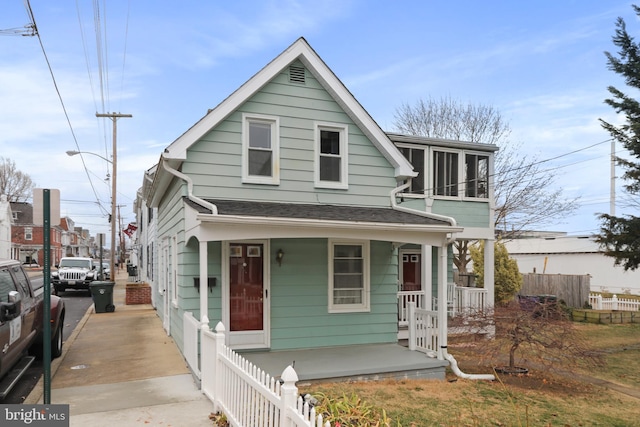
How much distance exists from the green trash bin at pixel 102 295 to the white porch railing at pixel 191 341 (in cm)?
953

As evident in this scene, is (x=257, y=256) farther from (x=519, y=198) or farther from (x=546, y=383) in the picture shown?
(x=519, y=198)

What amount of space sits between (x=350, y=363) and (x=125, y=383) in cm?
362

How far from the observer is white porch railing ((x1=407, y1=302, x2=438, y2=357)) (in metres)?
8.89

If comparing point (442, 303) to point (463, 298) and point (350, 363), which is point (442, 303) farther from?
point (463, 298)

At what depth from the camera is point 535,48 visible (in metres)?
12.7

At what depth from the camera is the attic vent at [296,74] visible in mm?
9234

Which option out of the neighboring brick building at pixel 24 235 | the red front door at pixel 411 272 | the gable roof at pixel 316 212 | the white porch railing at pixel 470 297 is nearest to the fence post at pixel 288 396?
the gable roof at pixel 316 212

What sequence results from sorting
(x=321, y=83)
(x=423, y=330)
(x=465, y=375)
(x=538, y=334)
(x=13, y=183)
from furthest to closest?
(x=13, y=183), (x=321, y=83), (x=423, y=330), (x=465, y=375), (x=538, y=334)

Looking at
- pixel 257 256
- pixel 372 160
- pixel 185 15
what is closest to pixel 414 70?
pixel 372 160

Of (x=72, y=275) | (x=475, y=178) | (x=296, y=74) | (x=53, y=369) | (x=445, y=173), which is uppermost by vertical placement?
(x=296, y=74)

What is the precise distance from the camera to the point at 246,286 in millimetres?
8703

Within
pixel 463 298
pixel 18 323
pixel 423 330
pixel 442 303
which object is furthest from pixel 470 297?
pixel 18 323

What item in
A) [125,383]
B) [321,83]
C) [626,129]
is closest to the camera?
[125,383]

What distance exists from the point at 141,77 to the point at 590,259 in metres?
29.3
